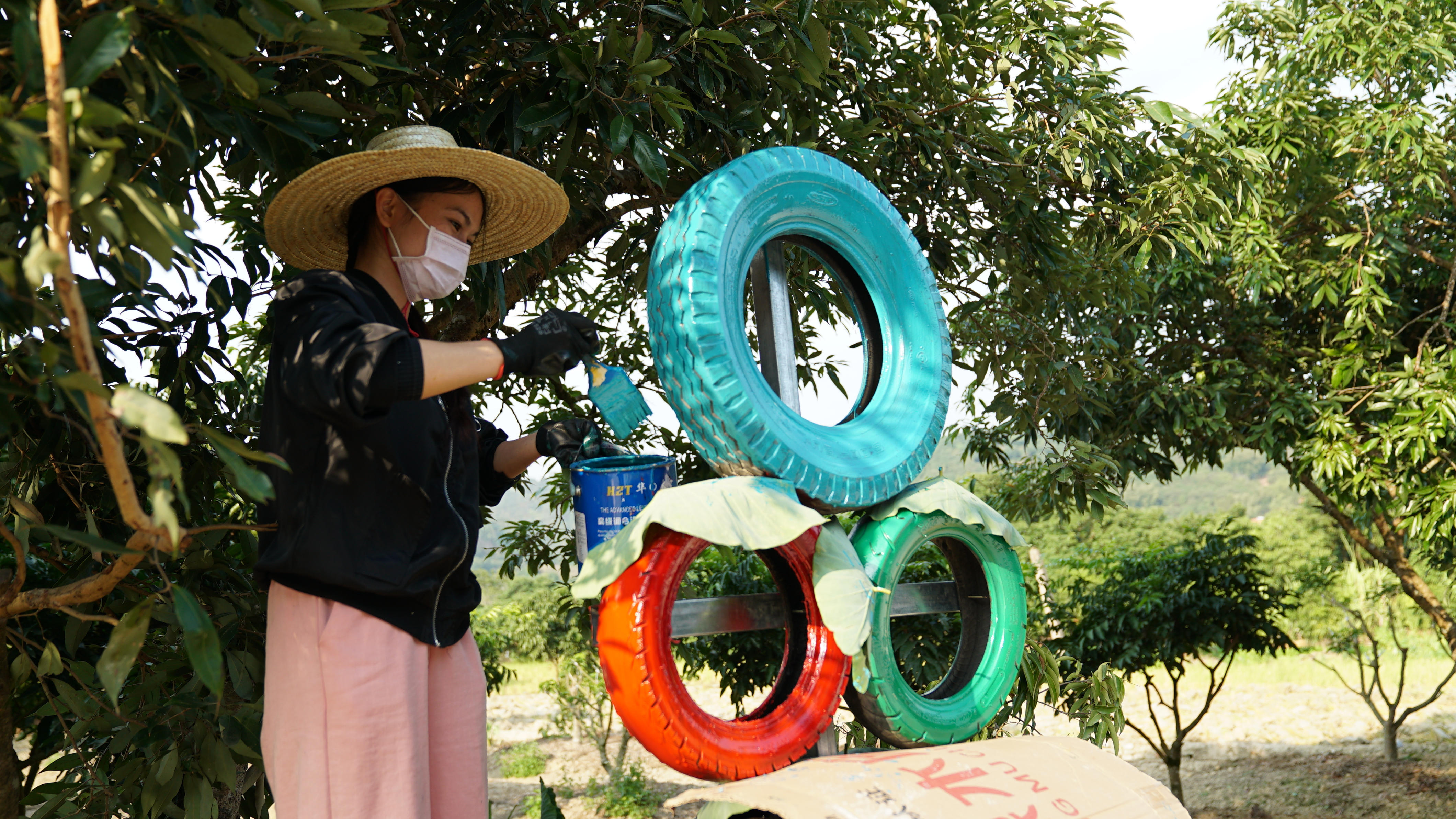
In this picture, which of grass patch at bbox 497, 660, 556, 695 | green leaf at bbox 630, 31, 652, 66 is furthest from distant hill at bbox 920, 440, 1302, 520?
green leaf at bbox 630, 31, 652, 66

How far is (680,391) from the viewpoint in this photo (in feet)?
5.75

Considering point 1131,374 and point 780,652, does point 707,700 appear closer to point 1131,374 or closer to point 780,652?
point 780,652

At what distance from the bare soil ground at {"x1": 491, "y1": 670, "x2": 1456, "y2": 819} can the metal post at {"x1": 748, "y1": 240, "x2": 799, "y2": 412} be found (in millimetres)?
5012

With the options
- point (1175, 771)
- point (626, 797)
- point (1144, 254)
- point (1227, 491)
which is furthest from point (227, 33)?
point (1227, 491)

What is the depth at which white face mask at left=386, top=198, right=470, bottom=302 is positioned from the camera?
1.63 m

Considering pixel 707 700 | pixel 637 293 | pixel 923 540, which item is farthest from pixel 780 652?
pixel 707 700

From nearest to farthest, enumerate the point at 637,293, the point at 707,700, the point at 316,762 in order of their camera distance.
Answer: the point at 316,762 < the point at 637,293 < the point at 707,700

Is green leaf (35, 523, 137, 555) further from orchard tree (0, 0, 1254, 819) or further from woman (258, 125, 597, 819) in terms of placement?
woman (258, 125, 597, 819)

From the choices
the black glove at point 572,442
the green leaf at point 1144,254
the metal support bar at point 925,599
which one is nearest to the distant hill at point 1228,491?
the green leaf at point 1144,254

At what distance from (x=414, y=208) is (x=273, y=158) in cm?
23

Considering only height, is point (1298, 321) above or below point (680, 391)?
above

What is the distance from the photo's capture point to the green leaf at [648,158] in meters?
2.04

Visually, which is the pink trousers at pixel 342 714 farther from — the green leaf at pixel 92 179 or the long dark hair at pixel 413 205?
the green leaf at pixel 92 179

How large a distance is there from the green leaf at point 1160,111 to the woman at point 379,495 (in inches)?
92.0
